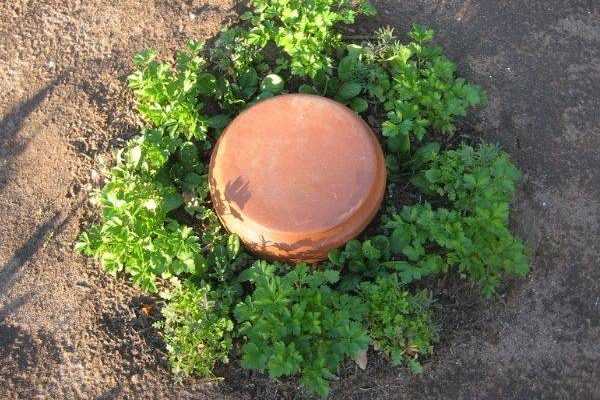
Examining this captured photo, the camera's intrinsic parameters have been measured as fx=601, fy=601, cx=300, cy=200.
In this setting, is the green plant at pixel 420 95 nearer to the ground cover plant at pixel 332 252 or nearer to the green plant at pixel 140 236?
the ground cover plant at pixel 332 252

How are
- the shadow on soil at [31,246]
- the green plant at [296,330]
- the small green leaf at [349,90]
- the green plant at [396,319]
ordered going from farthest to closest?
1. the small green leaf at [349,90]
2. the shadow on soil at [31,246]
3. the green plant at [396,319]
4. the green plant at [296,330]

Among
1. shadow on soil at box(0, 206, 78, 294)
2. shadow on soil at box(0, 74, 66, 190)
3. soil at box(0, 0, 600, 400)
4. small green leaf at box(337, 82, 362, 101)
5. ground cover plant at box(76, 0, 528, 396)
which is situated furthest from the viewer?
shadow on soil at box(0, 74, 66, 190)

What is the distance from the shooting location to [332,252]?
335 centimetres

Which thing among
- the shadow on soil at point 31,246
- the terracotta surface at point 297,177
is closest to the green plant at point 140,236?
the terracotta surface at point 297,177

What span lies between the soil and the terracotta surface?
79cm

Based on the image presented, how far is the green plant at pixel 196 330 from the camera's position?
3230mm

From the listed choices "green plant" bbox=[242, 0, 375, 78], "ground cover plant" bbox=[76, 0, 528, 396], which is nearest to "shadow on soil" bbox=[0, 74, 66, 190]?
"ground cover plant" bbox=[76, 0, 528, 396]

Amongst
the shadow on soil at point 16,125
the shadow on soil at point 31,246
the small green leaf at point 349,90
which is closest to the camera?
the shadow on soil at point 31,246

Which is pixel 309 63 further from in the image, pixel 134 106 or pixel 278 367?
pixel 278 367

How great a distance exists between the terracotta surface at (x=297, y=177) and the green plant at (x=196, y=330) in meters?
0.40

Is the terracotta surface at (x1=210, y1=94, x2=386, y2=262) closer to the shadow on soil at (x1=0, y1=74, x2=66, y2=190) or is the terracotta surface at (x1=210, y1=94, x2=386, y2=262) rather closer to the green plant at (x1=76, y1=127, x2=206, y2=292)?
the green plant at (x1=76, y1=127, x2=206, y2=292)

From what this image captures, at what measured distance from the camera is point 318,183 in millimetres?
3152

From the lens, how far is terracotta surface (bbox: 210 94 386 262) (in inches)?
123

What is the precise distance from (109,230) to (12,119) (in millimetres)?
1496
